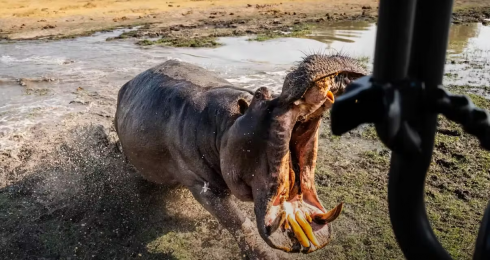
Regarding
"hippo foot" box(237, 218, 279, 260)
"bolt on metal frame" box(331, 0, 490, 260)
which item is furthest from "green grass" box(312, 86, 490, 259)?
"bolt on metal frame" box(331, 0, 490, 260)

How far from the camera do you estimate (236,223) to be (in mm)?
3598

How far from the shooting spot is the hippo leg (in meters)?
3.49

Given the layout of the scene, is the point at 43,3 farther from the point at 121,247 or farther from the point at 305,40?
the point at 121,247

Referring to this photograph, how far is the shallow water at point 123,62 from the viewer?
8221 mm

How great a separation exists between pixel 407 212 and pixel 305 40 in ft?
42.6

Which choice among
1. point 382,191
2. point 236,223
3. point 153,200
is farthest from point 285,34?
point 236,223

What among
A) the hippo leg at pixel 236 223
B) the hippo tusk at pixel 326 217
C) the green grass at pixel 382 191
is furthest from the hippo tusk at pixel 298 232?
the green grass at pixel 382 191

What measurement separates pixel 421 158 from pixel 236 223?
2.73 m

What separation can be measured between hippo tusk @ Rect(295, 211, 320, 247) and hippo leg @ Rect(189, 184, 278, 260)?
582 millimetres

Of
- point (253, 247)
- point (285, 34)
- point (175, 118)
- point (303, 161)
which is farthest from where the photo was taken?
point (285, 34)

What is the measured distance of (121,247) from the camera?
4.28 meters

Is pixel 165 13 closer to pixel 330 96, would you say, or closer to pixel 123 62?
pixel 123 62

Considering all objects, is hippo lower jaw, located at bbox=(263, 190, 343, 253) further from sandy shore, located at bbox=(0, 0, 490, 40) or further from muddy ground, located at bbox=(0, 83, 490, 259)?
sandy shore, located at bbox=(0, 0, 490, 40)

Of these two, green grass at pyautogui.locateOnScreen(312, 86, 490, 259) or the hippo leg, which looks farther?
green grass at pyautogui.locateOnScreen(312, 86, 490, 259)
